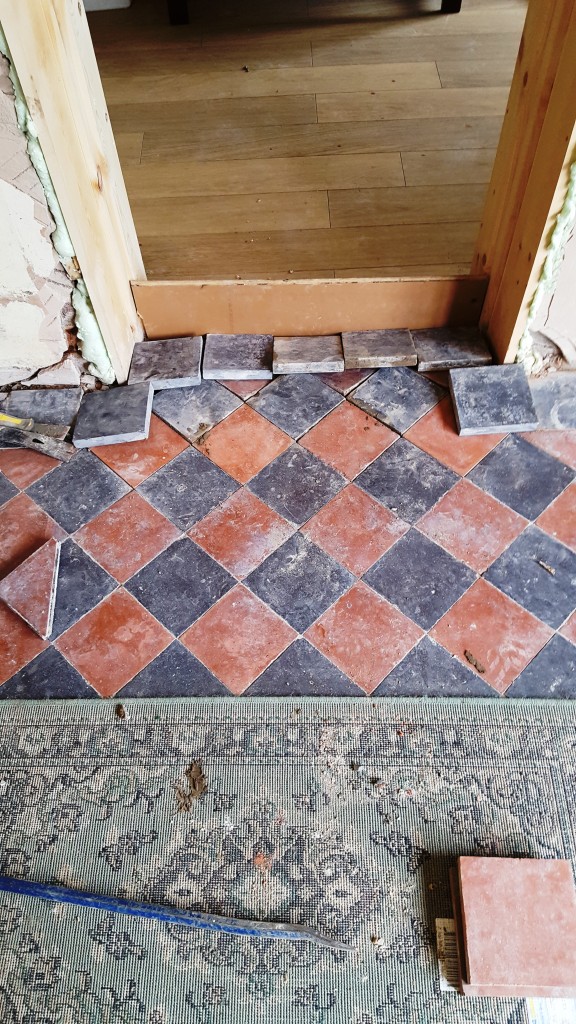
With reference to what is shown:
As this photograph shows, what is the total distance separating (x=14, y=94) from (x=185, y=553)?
997 millimetres

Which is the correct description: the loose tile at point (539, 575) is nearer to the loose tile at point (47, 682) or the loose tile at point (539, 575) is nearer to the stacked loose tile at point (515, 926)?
the stacked loose tile at point (515, 926)

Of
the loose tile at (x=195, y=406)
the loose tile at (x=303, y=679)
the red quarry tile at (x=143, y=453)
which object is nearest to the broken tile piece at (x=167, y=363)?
the loose tile at (x=195, y=406)

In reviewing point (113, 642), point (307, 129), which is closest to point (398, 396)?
point (113, 642)

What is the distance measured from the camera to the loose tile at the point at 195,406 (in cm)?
188

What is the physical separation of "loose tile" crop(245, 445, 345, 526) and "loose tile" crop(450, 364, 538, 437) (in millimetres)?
377

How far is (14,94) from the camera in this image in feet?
4.50

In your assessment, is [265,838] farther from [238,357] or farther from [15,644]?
[238,357]

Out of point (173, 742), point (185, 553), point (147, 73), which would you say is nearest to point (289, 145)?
point (147, 73)

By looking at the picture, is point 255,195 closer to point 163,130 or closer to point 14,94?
point 163,130

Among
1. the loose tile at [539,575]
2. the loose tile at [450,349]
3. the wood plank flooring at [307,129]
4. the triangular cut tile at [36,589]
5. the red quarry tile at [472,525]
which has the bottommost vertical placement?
the wood plank flooring at [307,129]

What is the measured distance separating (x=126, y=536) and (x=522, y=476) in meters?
0.98

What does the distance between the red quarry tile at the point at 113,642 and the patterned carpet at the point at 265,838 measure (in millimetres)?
71

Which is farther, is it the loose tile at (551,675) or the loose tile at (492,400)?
the loose tile at (492,400)

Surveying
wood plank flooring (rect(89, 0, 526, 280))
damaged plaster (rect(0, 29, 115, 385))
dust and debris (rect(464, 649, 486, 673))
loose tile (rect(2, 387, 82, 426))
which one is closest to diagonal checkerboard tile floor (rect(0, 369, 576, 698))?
dust and debris (rect(464, 649, 486, 673))
